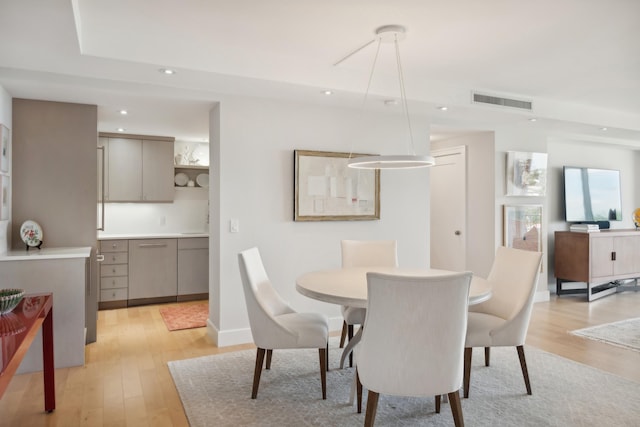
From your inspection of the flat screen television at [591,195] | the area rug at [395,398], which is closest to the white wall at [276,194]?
the area rug at [395,398]

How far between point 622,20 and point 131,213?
18.6ft

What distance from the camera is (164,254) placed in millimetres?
5578

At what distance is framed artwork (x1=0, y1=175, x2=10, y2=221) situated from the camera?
11.1 ft

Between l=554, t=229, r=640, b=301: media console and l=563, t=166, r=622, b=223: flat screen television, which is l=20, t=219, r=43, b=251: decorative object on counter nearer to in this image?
l=554, t=229, r=640, b=301: media console

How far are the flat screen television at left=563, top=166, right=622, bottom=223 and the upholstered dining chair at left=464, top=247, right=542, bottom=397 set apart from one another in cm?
380

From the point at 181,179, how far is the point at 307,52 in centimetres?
349

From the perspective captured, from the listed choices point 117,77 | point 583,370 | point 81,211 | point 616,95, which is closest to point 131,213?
point 81,211

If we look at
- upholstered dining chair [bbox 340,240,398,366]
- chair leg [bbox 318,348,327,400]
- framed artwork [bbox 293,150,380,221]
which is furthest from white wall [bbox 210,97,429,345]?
chair leg [bbox 318,348,327,400]

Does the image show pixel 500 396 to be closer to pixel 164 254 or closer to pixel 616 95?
pixel 616 95

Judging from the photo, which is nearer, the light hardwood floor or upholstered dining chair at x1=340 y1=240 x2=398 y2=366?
the light hardwood floor

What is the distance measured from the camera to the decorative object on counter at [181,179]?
623 centimetres

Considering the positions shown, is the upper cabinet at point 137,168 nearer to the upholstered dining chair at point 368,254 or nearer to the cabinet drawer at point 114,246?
the cabinet drawer at point 114,246

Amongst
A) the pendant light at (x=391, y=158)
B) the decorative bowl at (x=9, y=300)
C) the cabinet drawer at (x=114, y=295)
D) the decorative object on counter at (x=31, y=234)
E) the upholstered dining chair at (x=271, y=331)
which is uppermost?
the pendant light at (x=391, y=158)

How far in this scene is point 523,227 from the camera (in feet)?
18.5
